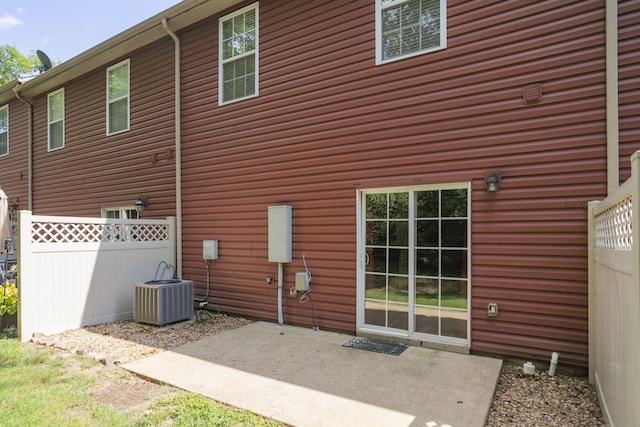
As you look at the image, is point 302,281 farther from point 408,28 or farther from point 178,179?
point 408,28

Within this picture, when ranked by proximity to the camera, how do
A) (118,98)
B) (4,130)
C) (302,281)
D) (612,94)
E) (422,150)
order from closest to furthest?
1. (612,94)
2. (422,150)
3. (302,281)
4. (118,98)
5. (4,130)

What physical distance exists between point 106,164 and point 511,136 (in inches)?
316

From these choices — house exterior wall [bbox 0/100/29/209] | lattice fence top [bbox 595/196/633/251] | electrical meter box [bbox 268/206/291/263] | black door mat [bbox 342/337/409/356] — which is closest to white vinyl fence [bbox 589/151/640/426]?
lattice fence top [bbox 595/196/633/251]

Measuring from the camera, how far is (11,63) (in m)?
19.6

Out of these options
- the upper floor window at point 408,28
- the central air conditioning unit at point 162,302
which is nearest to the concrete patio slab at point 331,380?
the central air conditioning unit at point 162,302

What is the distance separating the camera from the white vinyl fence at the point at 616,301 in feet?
5.78

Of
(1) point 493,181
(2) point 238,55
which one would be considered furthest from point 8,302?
(1) point 493,181

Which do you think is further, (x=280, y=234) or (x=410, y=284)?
(x=280, y=234)

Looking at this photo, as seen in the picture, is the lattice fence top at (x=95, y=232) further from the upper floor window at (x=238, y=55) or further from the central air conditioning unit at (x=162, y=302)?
the upper floor window at (x=238, y=55)

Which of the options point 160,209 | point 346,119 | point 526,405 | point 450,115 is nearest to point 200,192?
point 160,209

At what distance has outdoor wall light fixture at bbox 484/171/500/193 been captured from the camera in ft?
12.6

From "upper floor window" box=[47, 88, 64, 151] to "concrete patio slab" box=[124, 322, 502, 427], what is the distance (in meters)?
7.89

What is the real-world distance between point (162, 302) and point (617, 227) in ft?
17.6

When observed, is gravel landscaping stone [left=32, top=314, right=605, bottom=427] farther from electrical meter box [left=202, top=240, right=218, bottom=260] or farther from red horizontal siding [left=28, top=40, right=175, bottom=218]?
red horizontal siding [left=28, top=40, right=175, bottom=218]
